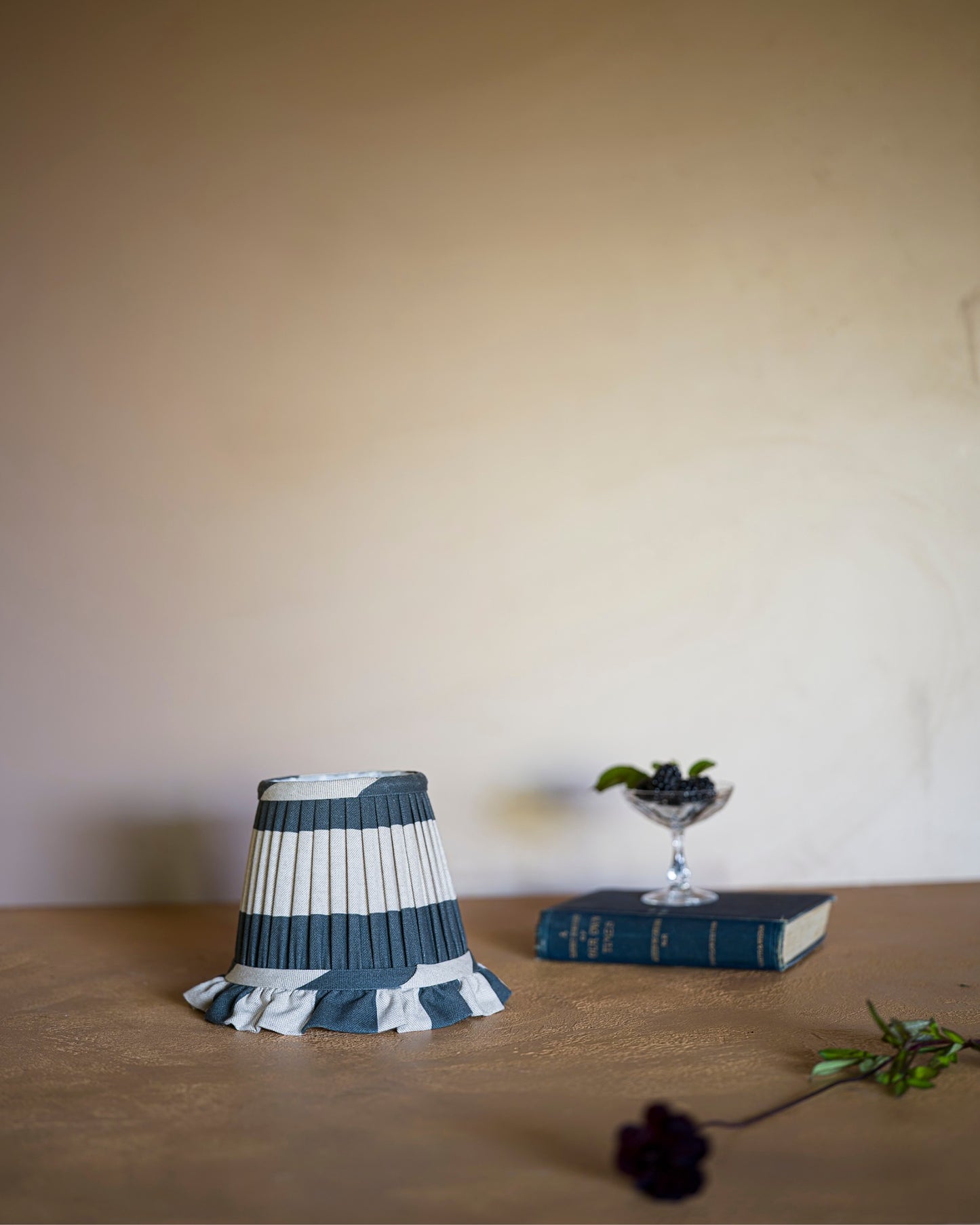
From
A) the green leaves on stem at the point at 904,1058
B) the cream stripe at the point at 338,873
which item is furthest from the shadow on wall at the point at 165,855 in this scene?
the green leaves on stem at the point at 904,1058

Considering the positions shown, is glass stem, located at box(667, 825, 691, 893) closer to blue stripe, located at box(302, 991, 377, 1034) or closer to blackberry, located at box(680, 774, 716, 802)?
blackberry, located at box(680, 774, 716, 802)

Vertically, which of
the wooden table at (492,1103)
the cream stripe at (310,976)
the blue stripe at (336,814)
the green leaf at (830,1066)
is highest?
the blue stripe at (336,814)

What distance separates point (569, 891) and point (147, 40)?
1506 mm

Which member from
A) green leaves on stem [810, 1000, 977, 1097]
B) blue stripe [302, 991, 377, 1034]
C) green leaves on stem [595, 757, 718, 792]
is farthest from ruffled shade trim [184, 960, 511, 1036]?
green leaves on stem [595, 757, 718, 792]

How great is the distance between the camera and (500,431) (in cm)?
172

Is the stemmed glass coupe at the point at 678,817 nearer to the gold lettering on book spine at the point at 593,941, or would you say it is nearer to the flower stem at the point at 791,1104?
the gold lettering on book spine at the point at 593,941

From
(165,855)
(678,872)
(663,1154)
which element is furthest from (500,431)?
(663,1154)

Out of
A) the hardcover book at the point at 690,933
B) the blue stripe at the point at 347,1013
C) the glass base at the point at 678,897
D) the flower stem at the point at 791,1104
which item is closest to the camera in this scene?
the flower stem at the point at 791,1104

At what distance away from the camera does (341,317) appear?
1.75 metres

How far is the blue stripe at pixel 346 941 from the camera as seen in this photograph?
0.98m

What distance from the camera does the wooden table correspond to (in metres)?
0.61

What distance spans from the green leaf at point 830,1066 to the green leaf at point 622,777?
593mm

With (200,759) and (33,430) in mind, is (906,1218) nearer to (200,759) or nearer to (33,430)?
(200,759)

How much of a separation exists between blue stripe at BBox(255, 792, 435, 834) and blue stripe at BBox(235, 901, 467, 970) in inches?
3.1
